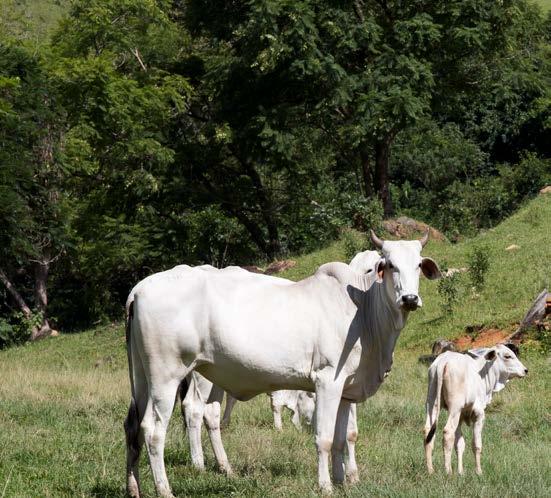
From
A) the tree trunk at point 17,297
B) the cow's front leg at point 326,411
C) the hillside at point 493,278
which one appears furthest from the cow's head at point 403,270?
the tree trunk at point 17,297

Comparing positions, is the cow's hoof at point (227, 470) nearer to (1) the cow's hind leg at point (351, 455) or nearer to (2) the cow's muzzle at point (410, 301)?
(1) the cow's hind leg at point (351, 455)

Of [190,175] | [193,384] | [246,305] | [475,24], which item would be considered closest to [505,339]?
[193,384]

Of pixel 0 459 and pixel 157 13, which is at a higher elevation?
pixel 157 13

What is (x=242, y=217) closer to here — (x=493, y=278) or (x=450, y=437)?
(x=493, y=278)

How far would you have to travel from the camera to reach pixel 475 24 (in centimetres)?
2572

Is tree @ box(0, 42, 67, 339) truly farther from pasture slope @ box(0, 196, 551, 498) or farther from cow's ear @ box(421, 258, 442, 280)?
cow's ear @ box(421, 258, 442, 280)

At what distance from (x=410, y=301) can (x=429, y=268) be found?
1.92 feet


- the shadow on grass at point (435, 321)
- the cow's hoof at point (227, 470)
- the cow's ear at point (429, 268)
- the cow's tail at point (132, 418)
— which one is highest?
the cow's ear at point (429, 268)

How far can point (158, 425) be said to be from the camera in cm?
789

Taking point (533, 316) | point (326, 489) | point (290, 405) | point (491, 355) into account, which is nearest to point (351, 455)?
point (326, 489)

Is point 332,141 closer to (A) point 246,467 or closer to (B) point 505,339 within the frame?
(B) point 505,339

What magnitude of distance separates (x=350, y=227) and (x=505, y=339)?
10235 mm

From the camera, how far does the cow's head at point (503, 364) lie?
10836 mm

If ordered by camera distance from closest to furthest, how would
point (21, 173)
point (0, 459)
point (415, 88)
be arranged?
point (0, 459) < point (21, 173) < point (415, 88)
